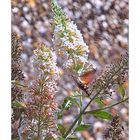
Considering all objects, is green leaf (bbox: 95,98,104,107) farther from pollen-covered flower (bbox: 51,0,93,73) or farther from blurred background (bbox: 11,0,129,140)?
pollen-covered flower (bbox: 51,0,93,73)

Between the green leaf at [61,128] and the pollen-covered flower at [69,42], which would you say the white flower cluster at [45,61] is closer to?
the pollen-covered flower at [69,42]

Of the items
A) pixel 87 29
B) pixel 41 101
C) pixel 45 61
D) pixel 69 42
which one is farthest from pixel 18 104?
pixel 87 29

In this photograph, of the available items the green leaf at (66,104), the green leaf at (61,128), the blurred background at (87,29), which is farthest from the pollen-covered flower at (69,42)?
the green leaf at (61,128)

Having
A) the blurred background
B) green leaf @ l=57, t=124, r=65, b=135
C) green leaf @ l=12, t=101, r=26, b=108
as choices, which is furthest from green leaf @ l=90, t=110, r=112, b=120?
green leaf @ l=12, t=101, r=26, b=108

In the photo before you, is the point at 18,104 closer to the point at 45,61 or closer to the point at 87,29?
the point at 45,61
